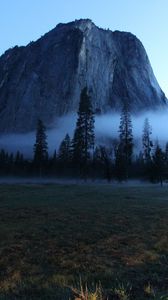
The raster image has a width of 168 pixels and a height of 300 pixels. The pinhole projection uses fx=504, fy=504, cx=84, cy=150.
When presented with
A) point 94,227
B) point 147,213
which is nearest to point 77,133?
point 147,213

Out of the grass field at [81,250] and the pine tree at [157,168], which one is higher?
the pine tree at [157,168]

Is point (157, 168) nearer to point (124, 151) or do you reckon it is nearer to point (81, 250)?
point (124, 151)

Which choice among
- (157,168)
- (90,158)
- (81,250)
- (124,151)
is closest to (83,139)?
(90,158)

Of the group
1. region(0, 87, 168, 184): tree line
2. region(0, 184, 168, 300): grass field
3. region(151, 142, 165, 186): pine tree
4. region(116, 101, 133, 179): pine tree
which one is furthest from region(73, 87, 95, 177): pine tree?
region(0, 184, 168, 300): grass field

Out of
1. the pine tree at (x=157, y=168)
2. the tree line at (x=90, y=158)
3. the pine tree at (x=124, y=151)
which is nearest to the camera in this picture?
the tree line at (x=90, y=158)

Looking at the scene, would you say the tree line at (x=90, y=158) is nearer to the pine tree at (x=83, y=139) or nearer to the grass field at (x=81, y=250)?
the pine tree at (x=83, y=139)

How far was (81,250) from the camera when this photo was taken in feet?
60.4

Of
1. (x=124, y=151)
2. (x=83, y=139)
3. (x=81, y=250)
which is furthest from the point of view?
(x=124, y=151)

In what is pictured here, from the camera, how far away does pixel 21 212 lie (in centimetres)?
2686

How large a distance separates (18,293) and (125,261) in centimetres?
561

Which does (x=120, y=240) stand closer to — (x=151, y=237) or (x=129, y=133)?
(x=151, y=237)

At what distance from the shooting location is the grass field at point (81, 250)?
12883 millimetres

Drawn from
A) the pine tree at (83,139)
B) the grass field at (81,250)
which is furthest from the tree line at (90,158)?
the grass field at (81,250)

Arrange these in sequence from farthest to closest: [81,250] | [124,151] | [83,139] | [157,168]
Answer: [124,151] < [157,168] < [83,139] < [81,250]
